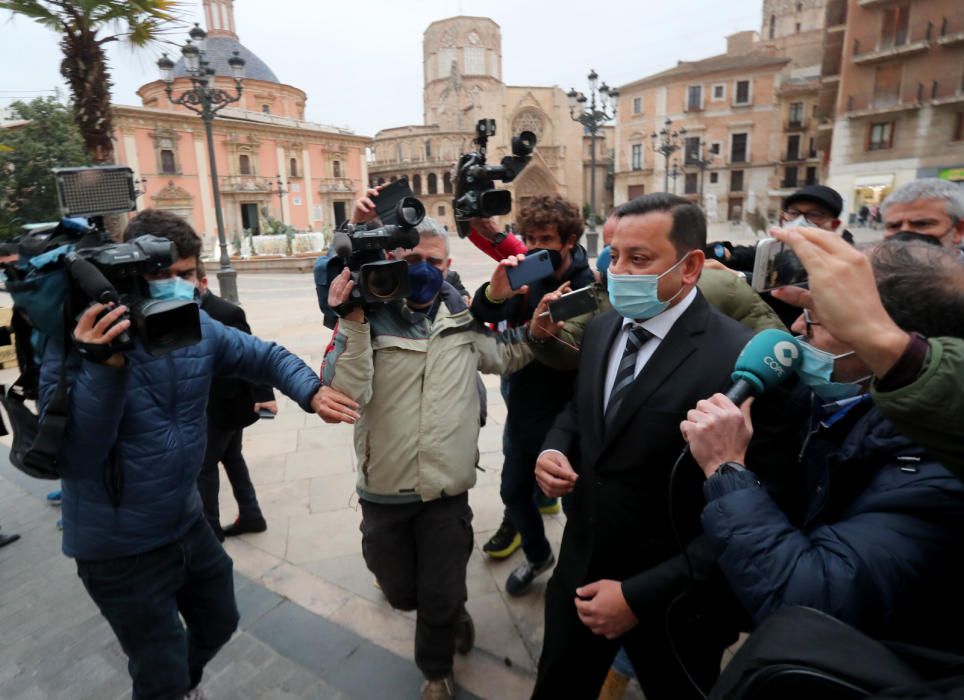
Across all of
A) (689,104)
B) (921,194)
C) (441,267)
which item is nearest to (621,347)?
(441,267)

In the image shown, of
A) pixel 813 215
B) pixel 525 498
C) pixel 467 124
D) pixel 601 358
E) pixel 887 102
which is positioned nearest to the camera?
pixel 601 358

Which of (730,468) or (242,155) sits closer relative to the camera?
(730,468)

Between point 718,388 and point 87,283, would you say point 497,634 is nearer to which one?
point 718,388

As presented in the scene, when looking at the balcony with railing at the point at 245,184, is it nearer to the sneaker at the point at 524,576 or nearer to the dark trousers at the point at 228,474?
the dark trousers at the point at 228,474

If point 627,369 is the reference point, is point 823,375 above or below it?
above

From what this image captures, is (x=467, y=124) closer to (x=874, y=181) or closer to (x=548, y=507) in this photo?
(x=874, y=181)

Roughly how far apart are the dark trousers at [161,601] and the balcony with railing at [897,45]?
3006 cm

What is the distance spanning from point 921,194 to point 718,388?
7.29 feet

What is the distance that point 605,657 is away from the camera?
6.13 ft

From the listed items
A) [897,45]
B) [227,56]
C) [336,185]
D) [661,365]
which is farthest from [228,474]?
Answer: [227,56]

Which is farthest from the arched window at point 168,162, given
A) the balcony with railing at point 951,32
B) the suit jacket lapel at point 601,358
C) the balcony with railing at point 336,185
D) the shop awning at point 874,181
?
the suit jacket lapel at point 601,358

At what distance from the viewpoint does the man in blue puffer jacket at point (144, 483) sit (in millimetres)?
1672

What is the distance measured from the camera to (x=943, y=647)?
1157 mm

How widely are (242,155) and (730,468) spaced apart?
4404 cm
